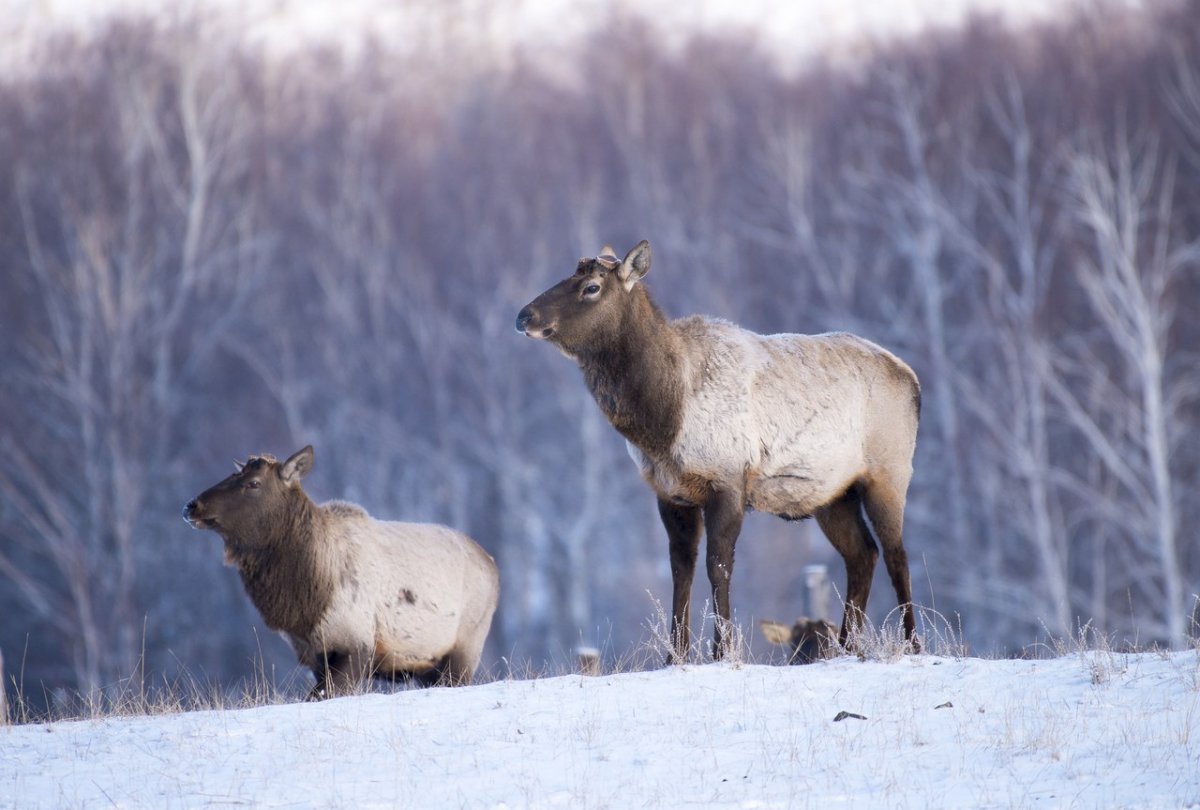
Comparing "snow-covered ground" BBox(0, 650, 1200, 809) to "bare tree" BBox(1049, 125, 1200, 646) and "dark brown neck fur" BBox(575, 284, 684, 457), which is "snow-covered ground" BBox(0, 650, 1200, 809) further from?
"bare tree" BBox(1049, 125, 1200, 646)

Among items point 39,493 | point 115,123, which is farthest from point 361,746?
point 115,123

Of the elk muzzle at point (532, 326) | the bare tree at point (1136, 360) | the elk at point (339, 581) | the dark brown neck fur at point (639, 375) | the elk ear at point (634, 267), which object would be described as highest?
the elk ear at point (634, 267)

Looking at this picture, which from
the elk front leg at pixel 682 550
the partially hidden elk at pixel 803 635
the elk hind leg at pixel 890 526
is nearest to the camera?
the elk front leg at pixel 682 550

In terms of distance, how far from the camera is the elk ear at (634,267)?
1025 cm

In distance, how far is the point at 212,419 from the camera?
35469 millimetres

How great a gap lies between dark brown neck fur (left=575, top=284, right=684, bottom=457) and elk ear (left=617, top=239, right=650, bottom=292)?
8 cm

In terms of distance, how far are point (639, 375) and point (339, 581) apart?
290 cm

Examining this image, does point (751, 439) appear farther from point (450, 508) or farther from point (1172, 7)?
point (1172, 7)

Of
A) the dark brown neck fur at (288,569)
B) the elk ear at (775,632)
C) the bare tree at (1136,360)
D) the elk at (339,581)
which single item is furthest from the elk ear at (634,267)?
the bare tree at (1136,360)

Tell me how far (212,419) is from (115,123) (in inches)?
302

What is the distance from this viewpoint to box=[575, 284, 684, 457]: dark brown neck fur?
32.4 feet

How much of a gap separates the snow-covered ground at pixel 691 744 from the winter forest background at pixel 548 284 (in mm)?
17389

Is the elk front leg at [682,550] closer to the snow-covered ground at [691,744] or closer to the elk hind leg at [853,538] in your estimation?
the snow-covered ground at [691,744]

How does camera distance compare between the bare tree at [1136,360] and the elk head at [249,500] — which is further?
the bare tree at [1136,360]
